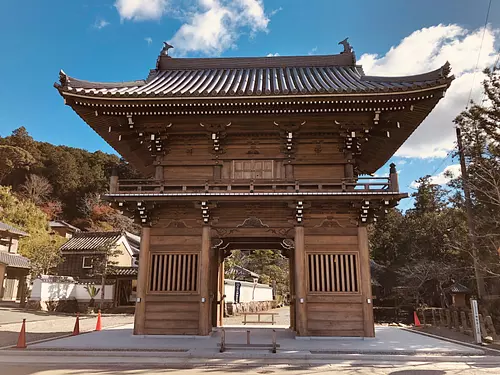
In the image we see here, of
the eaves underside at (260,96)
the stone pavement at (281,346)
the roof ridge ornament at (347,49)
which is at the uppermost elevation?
the roof ridge ornament at (347,49)

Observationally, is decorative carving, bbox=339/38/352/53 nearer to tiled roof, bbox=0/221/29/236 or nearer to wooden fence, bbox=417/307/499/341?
wooden fence, bbox=417/307/499/341

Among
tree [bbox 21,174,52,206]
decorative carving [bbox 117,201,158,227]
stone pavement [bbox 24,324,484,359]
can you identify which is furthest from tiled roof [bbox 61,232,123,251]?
stone pavement [bbox 24,324,484,359]

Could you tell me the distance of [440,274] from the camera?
28906mm

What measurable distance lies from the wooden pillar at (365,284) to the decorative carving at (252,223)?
3475 millimetres

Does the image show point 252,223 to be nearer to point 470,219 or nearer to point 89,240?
point 470,219

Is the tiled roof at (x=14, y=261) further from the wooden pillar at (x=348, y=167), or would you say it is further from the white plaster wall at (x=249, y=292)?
the wooden pillar at (x=348, y=167)

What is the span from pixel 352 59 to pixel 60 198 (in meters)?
61.9

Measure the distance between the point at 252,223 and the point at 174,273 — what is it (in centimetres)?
339

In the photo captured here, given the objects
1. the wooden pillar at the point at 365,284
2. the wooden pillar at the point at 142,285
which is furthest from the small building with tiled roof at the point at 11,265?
the wooden pillar at the point at 365,284

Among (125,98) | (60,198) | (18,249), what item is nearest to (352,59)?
(125,98)

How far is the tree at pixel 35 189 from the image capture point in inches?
2341

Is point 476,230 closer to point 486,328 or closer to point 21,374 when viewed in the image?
point 486,328

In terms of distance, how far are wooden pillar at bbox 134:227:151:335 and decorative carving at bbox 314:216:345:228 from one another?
6.34m

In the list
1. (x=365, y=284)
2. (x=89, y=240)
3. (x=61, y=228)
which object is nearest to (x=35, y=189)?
(x=61, y=228)
